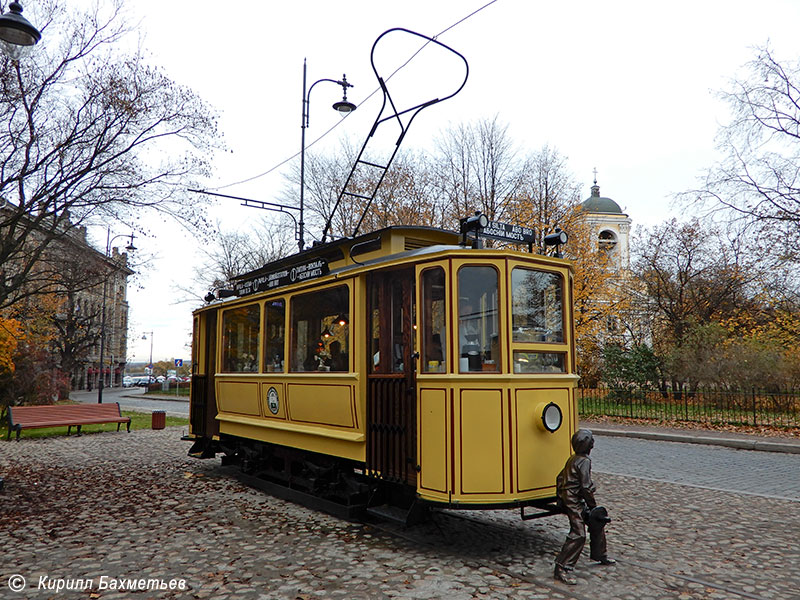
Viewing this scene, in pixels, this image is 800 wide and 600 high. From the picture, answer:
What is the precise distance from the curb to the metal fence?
241 cm

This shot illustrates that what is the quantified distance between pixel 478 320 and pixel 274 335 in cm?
383

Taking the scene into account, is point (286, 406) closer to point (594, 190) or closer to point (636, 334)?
point (636, 334)

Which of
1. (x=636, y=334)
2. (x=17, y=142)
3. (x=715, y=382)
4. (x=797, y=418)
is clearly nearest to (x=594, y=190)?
(x=636, y=334)

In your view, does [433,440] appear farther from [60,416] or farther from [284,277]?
[60,416]

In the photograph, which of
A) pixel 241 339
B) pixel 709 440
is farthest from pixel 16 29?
pixel 709 440

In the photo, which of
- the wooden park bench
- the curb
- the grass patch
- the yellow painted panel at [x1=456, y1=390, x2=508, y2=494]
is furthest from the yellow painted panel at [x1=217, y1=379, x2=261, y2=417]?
the curb

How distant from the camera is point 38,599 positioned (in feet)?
15.4

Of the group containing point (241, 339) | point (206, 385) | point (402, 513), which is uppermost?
point (241, 339)

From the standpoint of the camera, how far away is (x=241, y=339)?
9719 mm

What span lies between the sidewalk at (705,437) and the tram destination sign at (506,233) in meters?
10.2

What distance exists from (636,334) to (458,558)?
26.6 m

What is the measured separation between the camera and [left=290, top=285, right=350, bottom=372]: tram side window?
280 inches

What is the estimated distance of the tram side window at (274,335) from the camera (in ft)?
27.7

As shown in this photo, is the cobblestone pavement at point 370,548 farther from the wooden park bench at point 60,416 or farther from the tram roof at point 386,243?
the wooden park bench at point 60,416
